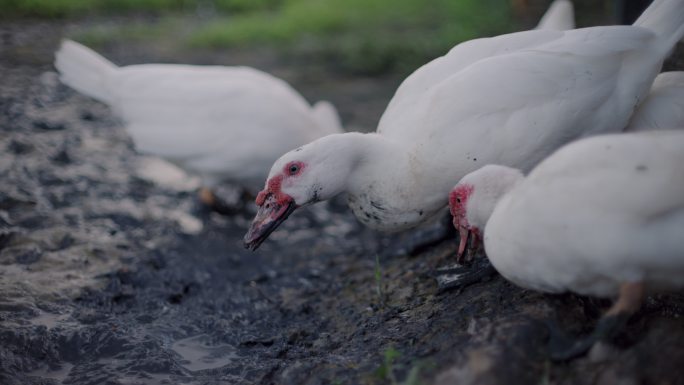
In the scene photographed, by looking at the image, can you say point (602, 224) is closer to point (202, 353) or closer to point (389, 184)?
point (389, 184)

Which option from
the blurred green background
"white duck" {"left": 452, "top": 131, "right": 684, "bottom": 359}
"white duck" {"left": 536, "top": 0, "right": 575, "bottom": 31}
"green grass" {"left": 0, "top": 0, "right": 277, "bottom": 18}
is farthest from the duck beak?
"green grass" {"left": 0, "top": 0, "right": 277, "bottom": 18}

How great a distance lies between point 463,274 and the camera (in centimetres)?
379

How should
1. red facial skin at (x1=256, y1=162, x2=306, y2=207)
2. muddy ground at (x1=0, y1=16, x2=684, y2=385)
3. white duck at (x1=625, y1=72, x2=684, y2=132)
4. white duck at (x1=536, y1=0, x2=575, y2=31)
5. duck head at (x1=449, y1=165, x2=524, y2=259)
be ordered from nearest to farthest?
muddy ground at (x1=0, y1=16, x2=684, y2=385), duck head at (x1=449, y1=165, x2=524, y2=259), red facial skin at (x1=256, y1=162, x2=306, y2=207), white duck at (x1=625, y1=72, x2=684, y2=132), white duck at (x1=536, y1=0, x2=575, y2=31)

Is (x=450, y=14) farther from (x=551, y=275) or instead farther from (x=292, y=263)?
(x=551, y=275)

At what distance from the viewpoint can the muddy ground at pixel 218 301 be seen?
9.05 ft

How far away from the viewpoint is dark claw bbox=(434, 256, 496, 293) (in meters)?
3.70

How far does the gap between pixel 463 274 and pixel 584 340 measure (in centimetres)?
114

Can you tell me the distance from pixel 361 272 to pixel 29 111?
3.97 metres

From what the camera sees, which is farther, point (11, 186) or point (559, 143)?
point (11, 186)

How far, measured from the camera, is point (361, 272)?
4.53 m

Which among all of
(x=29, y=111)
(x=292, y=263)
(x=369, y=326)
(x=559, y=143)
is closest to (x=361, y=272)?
(x=292, y=263)

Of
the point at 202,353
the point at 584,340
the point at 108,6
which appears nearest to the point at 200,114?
the point at 202,353

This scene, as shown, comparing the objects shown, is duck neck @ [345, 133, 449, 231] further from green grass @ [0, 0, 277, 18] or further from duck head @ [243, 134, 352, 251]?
green grass @ [0, 0, 277, 18]

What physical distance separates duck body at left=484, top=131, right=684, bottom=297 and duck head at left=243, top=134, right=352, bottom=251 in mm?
1127
